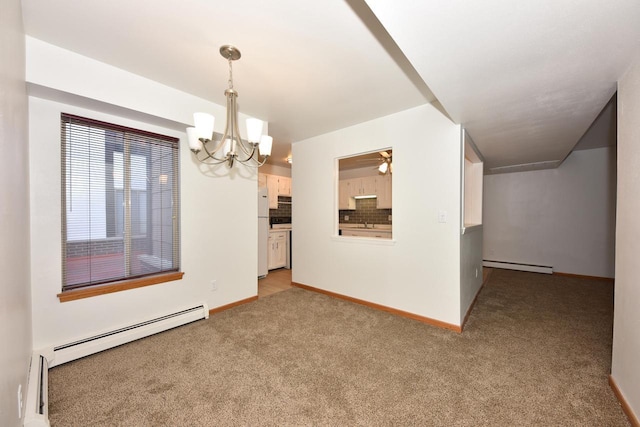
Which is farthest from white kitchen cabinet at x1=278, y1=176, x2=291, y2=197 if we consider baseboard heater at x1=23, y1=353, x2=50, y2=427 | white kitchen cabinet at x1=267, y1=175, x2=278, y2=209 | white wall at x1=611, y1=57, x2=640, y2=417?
white wall at x1=611, y1=57, x2=640, y2=417

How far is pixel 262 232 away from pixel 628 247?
4547mm

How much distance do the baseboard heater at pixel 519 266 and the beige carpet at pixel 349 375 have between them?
7.59ft

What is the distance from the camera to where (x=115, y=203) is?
2453 mm

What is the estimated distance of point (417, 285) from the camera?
296 cm

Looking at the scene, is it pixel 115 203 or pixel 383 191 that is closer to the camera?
pixel 115 203

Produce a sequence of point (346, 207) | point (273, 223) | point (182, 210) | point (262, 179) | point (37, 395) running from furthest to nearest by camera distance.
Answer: point (346, 207)
point (273, 223)
point (262, 179)
point (182, 210)
point (37, 395)

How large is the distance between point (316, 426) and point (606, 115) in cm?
485

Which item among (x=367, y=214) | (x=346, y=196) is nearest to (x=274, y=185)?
(x=346, y=196)

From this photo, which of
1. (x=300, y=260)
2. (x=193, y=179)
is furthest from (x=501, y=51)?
(x=300, y=260)

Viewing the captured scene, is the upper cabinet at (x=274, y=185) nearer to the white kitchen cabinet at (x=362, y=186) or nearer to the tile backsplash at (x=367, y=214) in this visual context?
the white kitchen cabinet at (x=362, y=186)

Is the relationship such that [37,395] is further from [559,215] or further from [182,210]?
[559,215]

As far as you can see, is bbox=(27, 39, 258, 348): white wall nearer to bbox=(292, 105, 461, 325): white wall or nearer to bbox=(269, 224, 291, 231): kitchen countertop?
bbox=(292, 105, 461, 325): white wall

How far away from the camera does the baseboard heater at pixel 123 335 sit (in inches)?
80.5

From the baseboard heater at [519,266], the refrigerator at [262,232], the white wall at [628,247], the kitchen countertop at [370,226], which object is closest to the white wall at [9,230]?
the white wall at [628,247]
